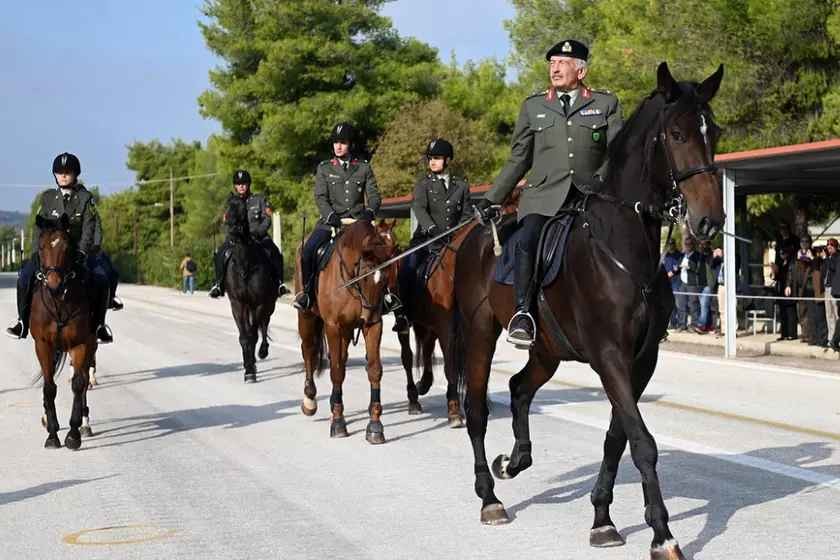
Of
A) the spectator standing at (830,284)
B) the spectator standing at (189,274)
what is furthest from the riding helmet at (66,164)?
the spectator standing at (189,274)

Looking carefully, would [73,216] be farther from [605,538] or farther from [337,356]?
[605,538]

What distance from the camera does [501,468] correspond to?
8.84 metres

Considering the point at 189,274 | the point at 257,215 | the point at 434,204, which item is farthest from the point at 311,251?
the point at 189,274

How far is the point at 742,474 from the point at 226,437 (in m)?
5.04

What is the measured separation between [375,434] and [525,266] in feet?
13.6

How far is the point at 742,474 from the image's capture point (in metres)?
9.42

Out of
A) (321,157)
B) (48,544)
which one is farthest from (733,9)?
(321,157)

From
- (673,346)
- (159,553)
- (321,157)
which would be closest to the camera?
(159,553)

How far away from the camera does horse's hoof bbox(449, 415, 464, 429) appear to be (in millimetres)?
12432

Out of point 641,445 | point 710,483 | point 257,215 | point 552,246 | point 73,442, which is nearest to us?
point 641,445

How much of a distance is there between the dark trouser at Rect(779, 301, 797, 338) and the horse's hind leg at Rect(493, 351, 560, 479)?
51.7 feet

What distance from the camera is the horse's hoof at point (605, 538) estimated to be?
7.16 meters

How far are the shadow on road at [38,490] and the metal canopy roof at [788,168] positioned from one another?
470 inches

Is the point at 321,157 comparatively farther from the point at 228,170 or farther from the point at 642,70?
the point at 642,70
